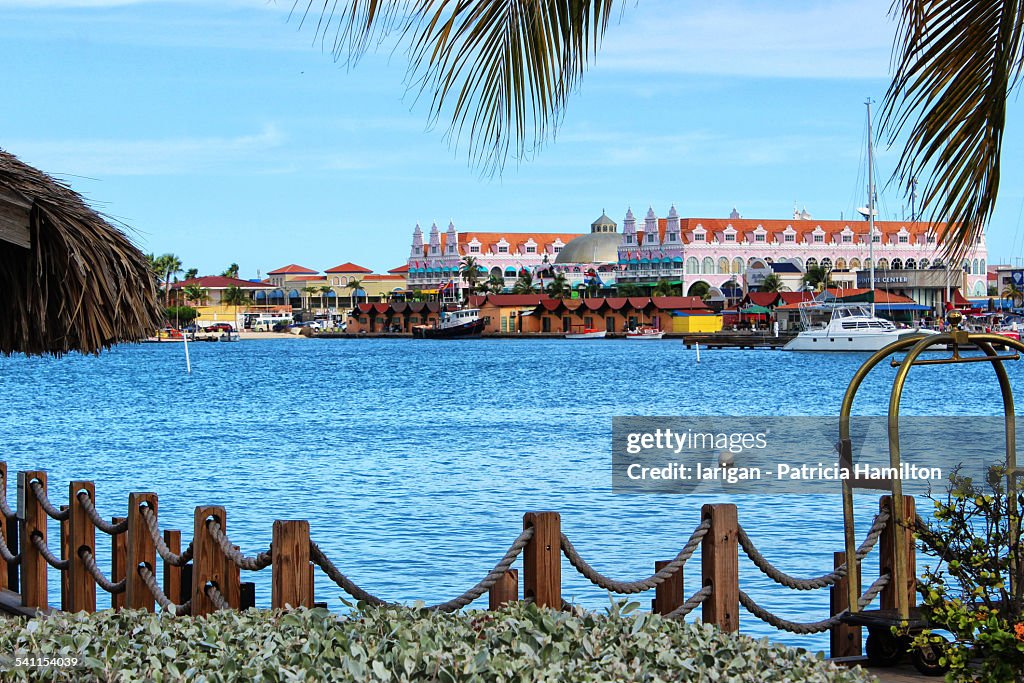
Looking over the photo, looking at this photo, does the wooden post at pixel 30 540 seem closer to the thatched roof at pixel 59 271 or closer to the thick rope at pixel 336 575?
the thatched roof at pixel 59 271

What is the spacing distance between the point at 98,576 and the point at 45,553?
0.85 meters

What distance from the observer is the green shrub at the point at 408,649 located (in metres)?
4.39

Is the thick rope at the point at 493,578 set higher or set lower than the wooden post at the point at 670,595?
higher

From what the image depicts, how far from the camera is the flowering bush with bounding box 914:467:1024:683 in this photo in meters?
5.21

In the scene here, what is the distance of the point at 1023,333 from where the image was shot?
102125 millimetres

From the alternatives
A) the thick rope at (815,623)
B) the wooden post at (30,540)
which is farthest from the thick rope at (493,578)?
the wooden post at (30,540)

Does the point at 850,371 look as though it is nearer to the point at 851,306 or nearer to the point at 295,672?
the point at 851,306

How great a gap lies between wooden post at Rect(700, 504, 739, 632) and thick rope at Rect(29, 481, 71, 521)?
4.13 meters

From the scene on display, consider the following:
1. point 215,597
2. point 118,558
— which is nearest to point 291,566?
point 215,597

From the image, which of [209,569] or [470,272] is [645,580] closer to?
[209,569]

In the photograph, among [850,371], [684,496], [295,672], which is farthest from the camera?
[850,371]

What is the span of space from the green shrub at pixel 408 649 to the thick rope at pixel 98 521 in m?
2.04

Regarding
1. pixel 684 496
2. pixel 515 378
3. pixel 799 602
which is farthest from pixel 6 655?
pixel 515 378

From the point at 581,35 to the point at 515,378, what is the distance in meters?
64.4
